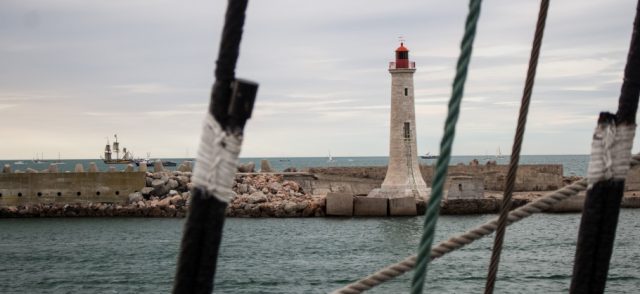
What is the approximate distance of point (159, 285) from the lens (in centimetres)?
2347

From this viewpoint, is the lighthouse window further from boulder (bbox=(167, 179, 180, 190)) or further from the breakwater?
boulder (bbox=(167, 179, 180, 190))

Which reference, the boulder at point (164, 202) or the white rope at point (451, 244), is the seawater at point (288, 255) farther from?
the white rope at point (451, 244)

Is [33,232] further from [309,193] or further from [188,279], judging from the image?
[188,279]

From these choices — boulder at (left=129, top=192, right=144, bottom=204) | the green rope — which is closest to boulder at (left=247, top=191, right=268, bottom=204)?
boulder at (left=129, top=192, right=144, bottom=204)

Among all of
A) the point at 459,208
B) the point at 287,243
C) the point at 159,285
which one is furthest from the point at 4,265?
the point at 459,208

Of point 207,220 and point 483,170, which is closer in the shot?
point 207,220

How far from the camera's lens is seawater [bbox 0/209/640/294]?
75.6 feet

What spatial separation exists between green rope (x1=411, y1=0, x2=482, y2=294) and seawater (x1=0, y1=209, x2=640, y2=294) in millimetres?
19705

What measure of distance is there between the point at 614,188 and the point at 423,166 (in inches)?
1716

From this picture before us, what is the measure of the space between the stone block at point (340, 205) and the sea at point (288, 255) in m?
0.41

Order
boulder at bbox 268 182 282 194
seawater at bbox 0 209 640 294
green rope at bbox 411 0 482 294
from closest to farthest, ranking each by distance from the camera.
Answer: green rope at bbox 411 0 482 294 < seawater at bbox 0 209 640 294 < boulder at bbox 268 182 282 194

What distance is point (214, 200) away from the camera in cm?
209

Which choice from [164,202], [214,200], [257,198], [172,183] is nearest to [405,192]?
[257,198]

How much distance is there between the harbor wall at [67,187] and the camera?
38375 millimetres
